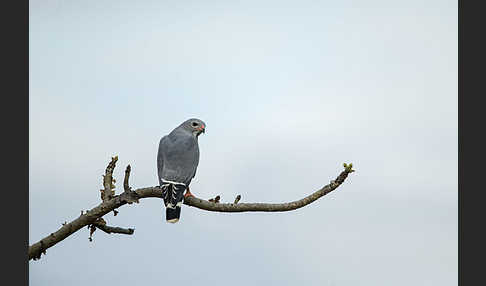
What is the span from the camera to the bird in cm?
711

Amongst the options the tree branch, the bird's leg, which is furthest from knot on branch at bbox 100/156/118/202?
the bird's leg

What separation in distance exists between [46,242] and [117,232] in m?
0.93

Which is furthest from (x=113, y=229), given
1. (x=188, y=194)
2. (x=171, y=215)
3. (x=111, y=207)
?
(x=188, y=194)

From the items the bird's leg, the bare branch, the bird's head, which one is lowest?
the bare branch

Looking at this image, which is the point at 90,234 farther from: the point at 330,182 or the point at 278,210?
Result: the point at 330,182

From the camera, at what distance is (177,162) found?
25.0ft

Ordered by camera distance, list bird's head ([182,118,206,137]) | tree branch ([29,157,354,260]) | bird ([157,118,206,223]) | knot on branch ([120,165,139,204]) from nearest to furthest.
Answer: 1. tree branch ([29,157,354,260])
2. knot on branch ([120,165,139,204])
3. bird ([157,118,206,223])
4. bird's head ([182,118,206,137])

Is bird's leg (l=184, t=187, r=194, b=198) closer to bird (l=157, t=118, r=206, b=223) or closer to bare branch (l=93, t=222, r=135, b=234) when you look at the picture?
bird (l=157, t=118, r=206, b=223)

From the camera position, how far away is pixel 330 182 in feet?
20.8

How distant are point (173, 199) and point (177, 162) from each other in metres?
0.69

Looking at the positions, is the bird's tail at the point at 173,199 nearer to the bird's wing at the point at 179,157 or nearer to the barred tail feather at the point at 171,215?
the barred tail feather at the point at 171,215

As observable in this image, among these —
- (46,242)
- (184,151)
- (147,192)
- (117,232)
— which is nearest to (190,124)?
(184,151)

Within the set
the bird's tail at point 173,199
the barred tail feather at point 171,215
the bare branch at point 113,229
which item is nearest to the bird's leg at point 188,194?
the bird's tail at point 173,199

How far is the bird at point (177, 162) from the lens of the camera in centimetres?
711
